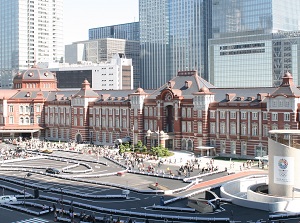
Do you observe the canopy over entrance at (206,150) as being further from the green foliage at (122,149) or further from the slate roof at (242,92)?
the green foliage at (122,149)

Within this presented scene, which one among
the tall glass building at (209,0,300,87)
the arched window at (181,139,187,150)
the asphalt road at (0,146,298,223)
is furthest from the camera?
the tall glass building at (209,0,300,87)

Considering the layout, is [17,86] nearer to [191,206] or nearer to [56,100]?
[56,100]

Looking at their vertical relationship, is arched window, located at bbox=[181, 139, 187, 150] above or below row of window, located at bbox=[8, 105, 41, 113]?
below

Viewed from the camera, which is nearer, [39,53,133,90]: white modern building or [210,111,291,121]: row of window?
[210,111,291,121]: row of window

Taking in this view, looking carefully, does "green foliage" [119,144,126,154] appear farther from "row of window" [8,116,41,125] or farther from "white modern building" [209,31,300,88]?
"white modern building" [209,31,300,88]

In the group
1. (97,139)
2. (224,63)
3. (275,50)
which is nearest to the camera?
(97,139)

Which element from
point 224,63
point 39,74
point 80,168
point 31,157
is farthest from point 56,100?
point 224,63

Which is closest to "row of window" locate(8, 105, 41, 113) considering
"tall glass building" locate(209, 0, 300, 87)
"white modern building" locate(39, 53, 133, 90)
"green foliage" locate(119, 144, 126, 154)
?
"green foliage" locate(119, 144, 126, 154)
